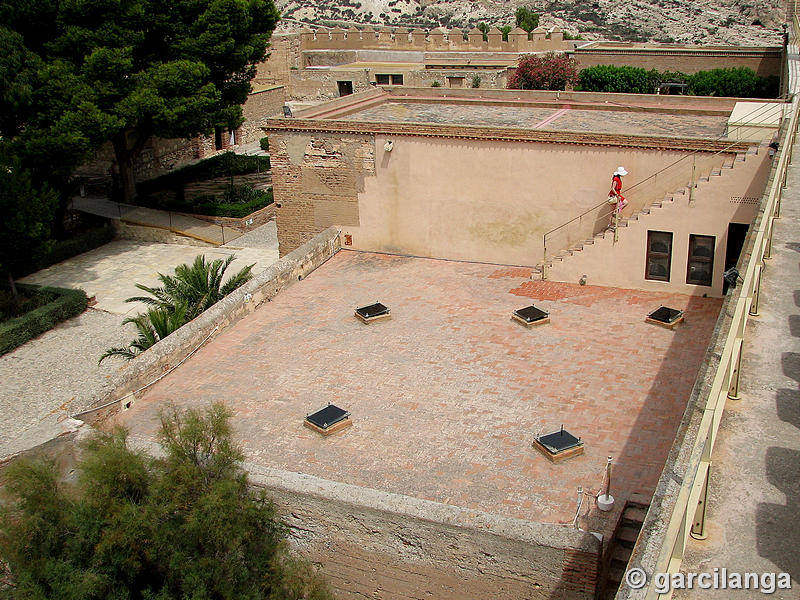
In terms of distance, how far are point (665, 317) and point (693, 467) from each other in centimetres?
977

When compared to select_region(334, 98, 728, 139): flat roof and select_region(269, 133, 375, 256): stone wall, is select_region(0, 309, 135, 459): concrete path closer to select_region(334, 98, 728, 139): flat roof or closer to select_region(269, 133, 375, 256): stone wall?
select_region(269, 133, 375, 256): stone wall

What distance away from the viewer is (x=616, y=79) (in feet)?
130

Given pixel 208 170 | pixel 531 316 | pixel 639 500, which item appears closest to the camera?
pixel 639 500

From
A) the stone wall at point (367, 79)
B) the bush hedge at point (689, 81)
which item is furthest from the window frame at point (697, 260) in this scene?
the stone wall at point (367, 79)

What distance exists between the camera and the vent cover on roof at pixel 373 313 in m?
15.9

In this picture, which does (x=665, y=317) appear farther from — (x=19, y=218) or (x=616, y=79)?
(x=616, y=79)

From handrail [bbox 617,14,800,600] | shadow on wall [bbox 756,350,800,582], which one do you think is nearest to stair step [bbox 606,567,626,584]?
handrail [bbox 617,14,800,600]

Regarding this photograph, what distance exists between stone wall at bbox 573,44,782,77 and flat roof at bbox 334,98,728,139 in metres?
21.6

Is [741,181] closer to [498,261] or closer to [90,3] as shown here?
[498,261]

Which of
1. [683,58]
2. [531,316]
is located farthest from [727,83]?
[531,316]

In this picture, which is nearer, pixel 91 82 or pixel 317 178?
pixel 317 178

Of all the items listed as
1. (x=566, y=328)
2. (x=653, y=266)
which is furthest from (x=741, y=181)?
(x=566, y=328)

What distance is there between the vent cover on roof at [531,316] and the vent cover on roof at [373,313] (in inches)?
98.9

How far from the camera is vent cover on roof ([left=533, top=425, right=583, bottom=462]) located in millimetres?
11133
